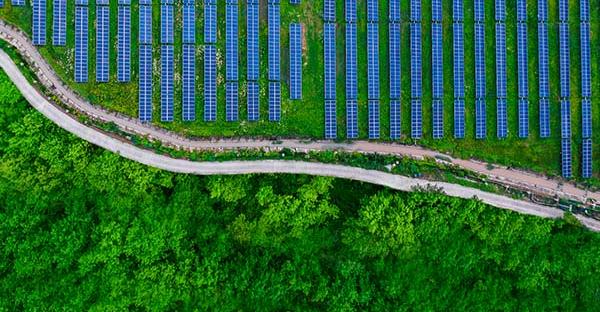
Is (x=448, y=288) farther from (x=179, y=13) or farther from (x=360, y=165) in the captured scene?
(x=179, y=13)

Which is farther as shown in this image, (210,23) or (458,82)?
(458,82)

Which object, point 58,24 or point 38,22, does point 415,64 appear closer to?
point 58,24

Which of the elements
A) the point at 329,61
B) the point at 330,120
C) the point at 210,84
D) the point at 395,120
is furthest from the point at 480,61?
the point at 210,84

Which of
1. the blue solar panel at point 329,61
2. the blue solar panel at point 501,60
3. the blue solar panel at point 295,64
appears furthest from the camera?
the blue solar panel at point 501,60

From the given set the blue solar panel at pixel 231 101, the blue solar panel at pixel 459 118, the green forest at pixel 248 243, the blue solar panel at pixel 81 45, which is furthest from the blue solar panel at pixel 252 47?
the blue solar panel at pixel 459 118

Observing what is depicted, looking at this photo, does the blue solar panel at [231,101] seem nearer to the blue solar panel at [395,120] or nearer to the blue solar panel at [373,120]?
the blue solar panel at [373,120]

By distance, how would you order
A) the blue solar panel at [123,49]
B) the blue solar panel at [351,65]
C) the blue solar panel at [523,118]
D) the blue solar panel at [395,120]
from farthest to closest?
the blue solar panel at [523,118] → the blue solar panel at [395,120] → the blue solar panel at [351,65] → the blue solar panel at [123,49]

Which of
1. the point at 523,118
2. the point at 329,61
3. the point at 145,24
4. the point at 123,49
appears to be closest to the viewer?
the point at 123,49

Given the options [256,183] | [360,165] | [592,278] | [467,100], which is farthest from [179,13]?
[592,278]

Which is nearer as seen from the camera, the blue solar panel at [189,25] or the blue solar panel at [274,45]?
the blue solar panel at [189,25]
